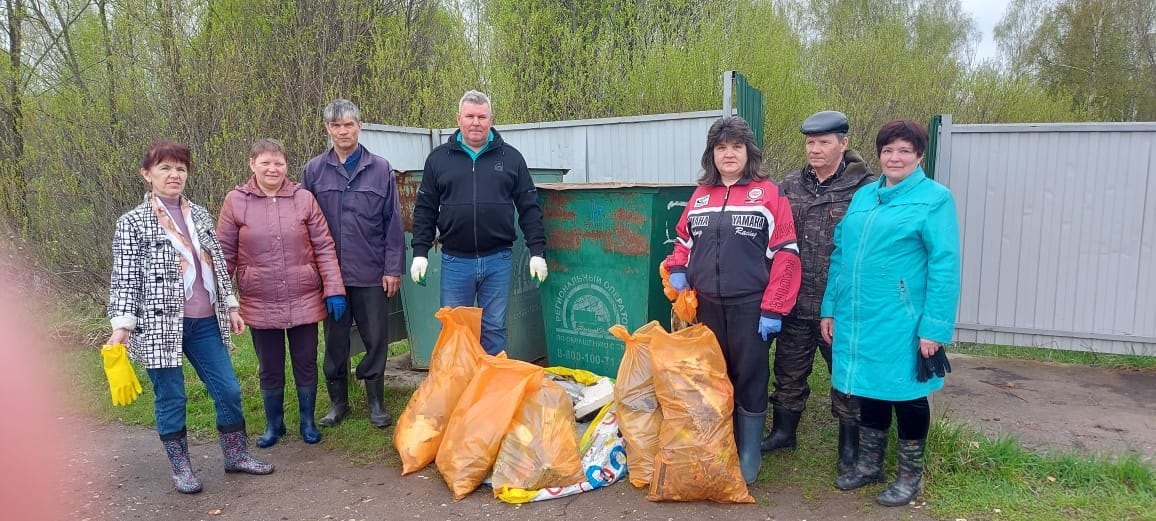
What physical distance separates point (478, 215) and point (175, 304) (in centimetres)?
147

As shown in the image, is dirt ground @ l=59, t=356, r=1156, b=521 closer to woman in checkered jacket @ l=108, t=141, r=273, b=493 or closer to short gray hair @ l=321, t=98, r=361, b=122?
woman in checkered jacket @ l=108, t=141, r=273, b=493

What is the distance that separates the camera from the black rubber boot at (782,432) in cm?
369

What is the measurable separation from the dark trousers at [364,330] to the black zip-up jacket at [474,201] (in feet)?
1.23

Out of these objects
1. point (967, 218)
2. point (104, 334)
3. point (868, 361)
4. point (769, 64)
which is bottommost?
point (104, 334)

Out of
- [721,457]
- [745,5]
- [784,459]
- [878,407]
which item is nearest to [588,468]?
[721,457]

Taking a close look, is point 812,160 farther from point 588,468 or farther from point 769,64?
point 769,64

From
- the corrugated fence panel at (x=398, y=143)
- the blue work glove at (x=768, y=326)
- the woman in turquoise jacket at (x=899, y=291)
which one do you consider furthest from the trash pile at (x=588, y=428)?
the corrugated fence panel at (x=398, y=143)

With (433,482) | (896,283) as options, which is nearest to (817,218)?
(896,283)

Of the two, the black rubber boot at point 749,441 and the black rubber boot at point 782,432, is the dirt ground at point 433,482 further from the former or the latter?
the black rubber boot at point 782,432

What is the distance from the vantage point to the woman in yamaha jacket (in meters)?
3.13

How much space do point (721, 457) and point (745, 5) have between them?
8.11m

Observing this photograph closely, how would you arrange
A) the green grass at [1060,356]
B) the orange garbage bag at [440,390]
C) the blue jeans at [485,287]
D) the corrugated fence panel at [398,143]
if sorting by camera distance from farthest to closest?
the corrugated fence panel at [398,143] < the green grass at [1060,356] < the blue jeans at [485,287] < the orange garbage bag at [440,390]

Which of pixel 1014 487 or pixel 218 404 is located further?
pixel 218 404

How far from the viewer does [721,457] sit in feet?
10.2
